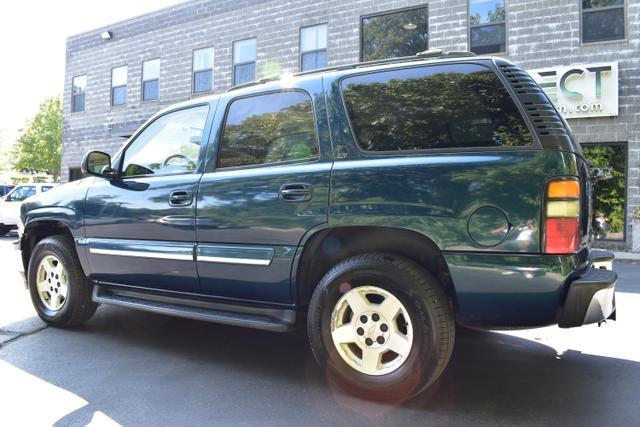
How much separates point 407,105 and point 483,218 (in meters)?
0.83

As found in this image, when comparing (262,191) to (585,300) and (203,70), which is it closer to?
(585,300)

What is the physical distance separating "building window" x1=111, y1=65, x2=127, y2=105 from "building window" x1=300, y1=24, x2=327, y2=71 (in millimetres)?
8165

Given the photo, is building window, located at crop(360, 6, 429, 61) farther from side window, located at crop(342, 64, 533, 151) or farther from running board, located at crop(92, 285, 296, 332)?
running board, located at crop(92, 285, 296, 332)

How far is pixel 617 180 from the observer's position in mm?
11555

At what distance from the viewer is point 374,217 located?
9.35 feet

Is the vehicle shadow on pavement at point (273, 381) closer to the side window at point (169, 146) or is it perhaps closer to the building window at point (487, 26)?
the side window at point (169, 146)

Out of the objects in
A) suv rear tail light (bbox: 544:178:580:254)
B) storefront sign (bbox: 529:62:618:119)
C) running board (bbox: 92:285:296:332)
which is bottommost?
running board (bbox: 92:285:296:332)

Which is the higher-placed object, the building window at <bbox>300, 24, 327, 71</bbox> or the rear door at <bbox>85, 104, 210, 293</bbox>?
the building window at <bbox>300, 24, 327, 71</bbox>

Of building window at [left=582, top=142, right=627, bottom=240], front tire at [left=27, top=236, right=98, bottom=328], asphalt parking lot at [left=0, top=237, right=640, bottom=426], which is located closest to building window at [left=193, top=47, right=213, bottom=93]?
building window at [left=582, top=142, right=627, bottom=240]

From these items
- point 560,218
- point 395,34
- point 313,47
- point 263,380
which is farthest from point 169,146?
point 313,47

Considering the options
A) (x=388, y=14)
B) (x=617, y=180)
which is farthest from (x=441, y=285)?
(x=388, y=14)

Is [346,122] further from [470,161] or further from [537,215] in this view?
[537,215]

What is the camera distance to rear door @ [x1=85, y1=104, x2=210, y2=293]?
359cm

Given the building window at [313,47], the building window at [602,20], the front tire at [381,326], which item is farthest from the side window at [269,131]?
the building window at [313,47]
